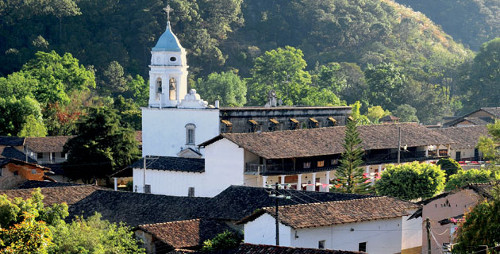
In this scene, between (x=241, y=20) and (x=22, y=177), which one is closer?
(x=22, y=177)

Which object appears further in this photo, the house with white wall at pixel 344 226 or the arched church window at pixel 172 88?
the arched church window at pixel 172 88

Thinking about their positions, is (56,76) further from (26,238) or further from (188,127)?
(26,238)

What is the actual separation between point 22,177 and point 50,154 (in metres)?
19.8

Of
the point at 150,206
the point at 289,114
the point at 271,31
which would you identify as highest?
the point at 271,31

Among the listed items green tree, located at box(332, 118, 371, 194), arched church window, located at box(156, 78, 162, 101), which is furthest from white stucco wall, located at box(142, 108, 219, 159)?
green tree, located at box(332, 118, 371, 194)

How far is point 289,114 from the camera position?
255ft

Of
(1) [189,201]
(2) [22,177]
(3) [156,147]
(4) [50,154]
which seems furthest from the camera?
(4) [50,154]

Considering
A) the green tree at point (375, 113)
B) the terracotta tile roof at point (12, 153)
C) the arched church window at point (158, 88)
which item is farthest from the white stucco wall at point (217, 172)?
the green tree at point (375, 113)

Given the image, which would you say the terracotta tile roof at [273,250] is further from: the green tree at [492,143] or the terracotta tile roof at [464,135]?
the terracotta tile roof at [464,135]

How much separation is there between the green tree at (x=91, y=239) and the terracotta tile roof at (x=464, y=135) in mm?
40749

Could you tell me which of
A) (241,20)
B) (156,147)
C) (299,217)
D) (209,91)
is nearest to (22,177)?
(156,147)

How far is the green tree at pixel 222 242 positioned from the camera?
46.9 meters

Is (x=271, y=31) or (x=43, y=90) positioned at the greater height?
(x=271, y=31)

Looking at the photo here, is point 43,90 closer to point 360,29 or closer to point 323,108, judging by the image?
point 323,108
